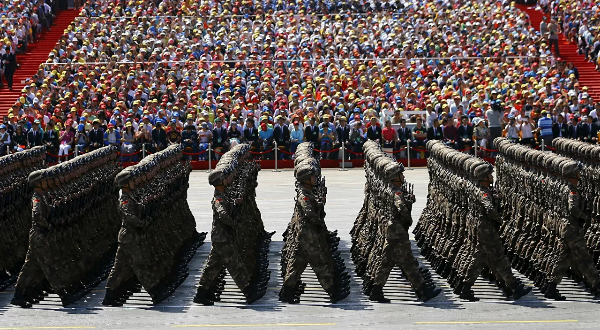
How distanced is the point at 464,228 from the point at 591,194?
219 cm

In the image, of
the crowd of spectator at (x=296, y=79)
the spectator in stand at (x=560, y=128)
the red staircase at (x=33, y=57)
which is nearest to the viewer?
the spectator in stand at (x=560, y=128)

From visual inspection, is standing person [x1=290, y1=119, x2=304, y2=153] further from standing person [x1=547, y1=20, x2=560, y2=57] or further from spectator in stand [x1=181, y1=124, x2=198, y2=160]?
standing person [x1=547, y1=20, x2=560, y2=57]

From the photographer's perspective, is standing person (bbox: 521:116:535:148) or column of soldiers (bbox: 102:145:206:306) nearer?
column of soldiers (bbox: 102:145:206:306)

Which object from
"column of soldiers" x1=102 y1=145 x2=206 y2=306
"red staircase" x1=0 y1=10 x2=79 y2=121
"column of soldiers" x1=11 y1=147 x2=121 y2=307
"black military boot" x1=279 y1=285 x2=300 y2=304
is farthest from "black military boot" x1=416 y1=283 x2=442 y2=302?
"red staircase" x1=0 y1=10 x2=79 y2=121

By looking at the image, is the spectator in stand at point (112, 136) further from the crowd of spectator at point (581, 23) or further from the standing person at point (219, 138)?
the crowd of spectator at point (581, 23)

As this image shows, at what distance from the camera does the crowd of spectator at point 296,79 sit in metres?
30.4

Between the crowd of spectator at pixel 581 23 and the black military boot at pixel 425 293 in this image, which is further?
the crowd of spectator at pixel 581 23

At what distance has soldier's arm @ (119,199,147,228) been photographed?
12883 millimetres

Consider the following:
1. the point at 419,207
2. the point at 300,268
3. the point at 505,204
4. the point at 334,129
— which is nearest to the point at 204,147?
the point at 334,129

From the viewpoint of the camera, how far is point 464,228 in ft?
45.7

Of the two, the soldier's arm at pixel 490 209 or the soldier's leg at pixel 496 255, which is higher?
the soldier's arm at pixel 490 209

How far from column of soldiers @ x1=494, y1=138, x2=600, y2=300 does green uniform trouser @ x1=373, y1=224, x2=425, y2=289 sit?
156cm

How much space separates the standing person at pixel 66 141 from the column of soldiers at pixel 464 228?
50.8 feet

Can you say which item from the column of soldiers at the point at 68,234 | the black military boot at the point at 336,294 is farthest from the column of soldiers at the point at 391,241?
the column of soldiers at the point at 68,234
